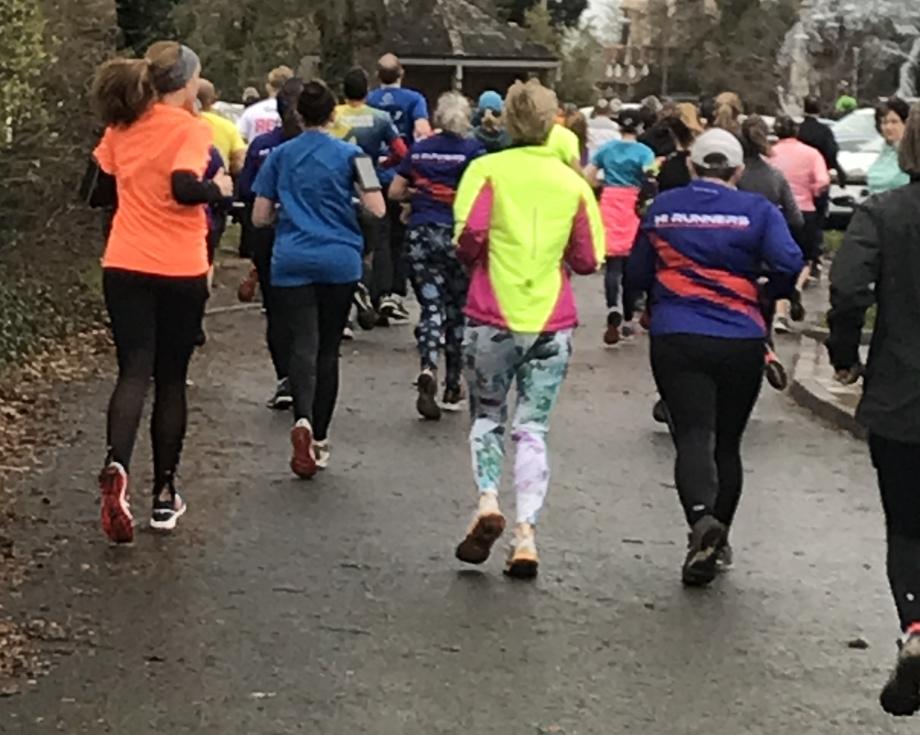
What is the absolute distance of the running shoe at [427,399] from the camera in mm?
12484

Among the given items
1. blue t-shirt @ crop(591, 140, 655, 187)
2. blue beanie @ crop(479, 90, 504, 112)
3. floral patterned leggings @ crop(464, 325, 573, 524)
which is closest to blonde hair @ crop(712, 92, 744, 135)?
blue beanie @ crop(479, 90, 504, 112)

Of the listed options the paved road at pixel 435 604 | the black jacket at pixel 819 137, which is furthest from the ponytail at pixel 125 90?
the black jacket at pixel 819 137

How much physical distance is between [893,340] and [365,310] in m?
11.0

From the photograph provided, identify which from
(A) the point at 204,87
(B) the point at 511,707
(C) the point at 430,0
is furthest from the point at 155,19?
(C) the point at 430,0

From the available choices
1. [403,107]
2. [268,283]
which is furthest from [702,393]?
[403,107]

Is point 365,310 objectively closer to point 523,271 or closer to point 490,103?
point 490,103

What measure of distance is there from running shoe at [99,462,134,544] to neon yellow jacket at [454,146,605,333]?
1572 mm

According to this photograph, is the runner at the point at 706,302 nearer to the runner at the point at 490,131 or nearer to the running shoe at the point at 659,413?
the runner at the point at 490,131

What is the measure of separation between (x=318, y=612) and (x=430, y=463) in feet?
11.1

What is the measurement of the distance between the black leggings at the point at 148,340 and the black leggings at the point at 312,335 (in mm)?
1335

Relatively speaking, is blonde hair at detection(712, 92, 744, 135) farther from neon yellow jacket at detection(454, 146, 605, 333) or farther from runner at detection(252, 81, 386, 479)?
neon yellow jacket at detection(454, 146, 605, 333)

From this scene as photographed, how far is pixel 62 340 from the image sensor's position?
50.7ft

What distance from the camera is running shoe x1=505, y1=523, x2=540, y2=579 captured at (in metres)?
8.28

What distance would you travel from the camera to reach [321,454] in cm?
1064
